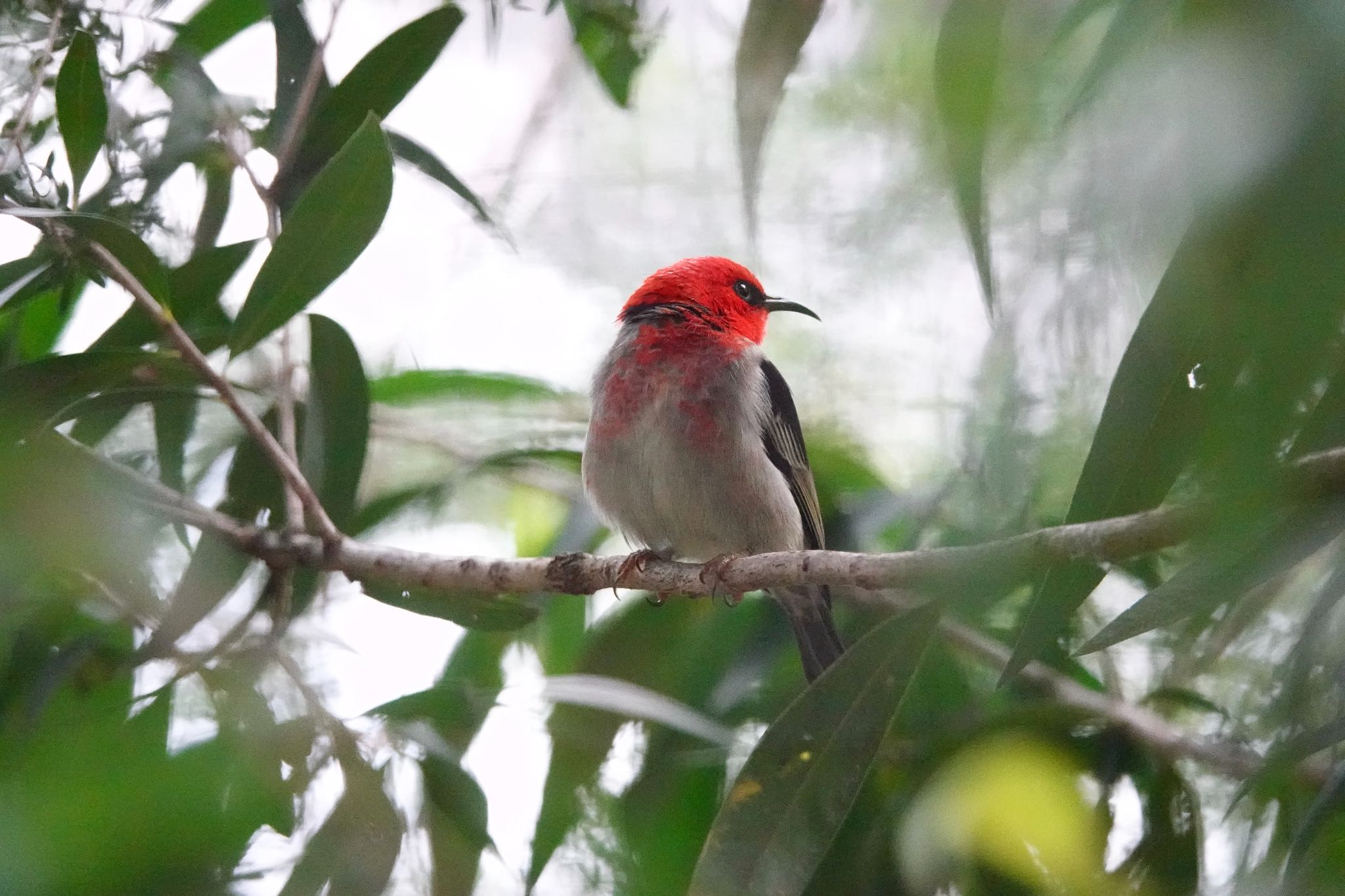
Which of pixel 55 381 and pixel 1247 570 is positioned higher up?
pixel 1247 570

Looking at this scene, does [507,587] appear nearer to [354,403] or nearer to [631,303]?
[354,403]

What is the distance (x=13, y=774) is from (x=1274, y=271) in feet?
7.44

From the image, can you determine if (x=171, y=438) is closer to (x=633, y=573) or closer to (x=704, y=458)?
(x=633, y=573)

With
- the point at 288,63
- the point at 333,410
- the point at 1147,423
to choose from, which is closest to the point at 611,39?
the point at 288,63

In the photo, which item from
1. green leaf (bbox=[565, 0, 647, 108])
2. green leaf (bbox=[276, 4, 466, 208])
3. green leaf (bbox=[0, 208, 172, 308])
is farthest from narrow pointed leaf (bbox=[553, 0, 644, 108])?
green leaf (bbox=[0, 208, 172, 308])

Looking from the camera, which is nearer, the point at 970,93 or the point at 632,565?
the point at 970,93

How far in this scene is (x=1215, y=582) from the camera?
1.46 metres

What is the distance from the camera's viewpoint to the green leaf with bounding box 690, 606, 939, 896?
208 centimetres

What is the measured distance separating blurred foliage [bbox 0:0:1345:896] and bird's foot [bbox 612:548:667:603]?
0.29 m

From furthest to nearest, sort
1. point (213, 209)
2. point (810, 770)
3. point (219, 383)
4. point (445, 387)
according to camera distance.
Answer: point (445, 387) → point (213, 209) → point (219, 383) → point (810, 770)

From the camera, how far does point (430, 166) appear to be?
295 centimetres

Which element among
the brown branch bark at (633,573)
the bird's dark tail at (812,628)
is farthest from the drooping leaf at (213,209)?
the bird's dark tail at (812,628)

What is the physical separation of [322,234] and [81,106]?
0.57 metres

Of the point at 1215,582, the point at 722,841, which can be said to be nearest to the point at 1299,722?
the point at 1215,582
